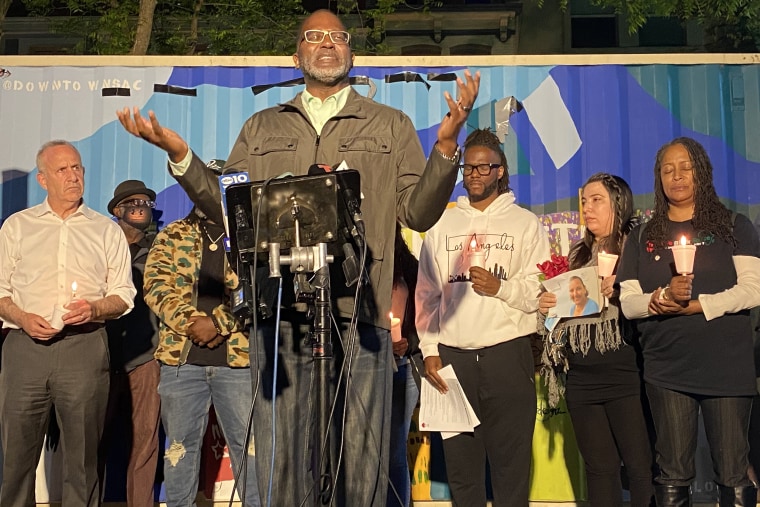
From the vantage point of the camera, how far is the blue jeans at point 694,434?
480cm

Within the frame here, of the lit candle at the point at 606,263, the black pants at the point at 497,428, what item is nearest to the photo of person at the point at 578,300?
the lit candle at the point at 606,263

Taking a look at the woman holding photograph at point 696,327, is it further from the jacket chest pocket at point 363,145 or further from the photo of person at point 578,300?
the jacket chest pocket at point 363,145

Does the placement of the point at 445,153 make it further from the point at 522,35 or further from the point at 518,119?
the point at 522,35

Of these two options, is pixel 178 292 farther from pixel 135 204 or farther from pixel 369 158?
pixel 369 158

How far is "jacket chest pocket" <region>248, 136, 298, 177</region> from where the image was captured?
379 centimetres

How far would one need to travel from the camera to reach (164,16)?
1950 centimetres

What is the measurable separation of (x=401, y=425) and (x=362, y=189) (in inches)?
110

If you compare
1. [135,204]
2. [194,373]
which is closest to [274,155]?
[194,373]

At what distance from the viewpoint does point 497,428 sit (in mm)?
5398

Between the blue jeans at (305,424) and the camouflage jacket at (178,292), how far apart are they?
2.15 m

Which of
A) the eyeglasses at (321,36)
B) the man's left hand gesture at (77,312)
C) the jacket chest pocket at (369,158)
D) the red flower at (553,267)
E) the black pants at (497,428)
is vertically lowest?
the black pants at (497,428)

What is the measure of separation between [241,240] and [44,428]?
2.97 meters

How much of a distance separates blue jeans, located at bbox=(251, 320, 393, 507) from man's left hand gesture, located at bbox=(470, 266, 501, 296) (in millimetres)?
1957

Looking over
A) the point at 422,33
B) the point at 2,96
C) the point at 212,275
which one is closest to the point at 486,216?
the point at 212,275
